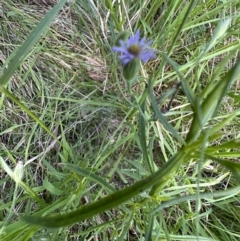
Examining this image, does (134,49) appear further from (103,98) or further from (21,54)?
(103,98)

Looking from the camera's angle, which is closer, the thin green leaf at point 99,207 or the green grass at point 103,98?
the thin green leaf at point 99,207

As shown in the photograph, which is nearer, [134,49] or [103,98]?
[134,49]

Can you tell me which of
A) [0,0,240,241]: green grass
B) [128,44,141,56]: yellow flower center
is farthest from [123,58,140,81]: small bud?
[0,0,240,241]: green grass

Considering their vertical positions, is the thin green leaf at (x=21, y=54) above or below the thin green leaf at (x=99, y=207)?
above

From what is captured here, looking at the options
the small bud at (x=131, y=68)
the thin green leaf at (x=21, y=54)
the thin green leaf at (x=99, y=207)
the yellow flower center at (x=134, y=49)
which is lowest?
the thin green leaf at (x=99, y=207)

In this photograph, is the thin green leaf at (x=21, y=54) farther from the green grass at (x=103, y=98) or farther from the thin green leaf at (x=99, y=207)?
the green grass at (x=103, y=98)

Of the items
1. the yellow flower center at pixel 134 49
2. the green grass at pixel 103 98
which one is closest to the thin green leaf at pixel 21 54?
the yellow flower center at pixel 134 49

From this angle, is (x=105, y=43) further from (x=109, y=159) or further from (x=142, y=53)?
(x=142, y=53)

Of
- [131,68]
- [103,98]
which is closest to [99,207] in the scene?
[131,68]

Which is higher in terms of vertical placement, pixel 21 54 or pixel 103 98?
pixel 103 98

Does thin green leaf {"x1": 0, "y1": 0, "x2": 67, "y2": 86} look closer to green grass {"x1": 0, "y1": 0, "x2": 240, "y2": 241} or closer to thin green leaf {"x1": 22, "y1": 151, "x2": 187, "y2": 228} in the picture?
thin green leaf {"x1": 22, "y1": 151, "x2": 187, "y2": 228}
